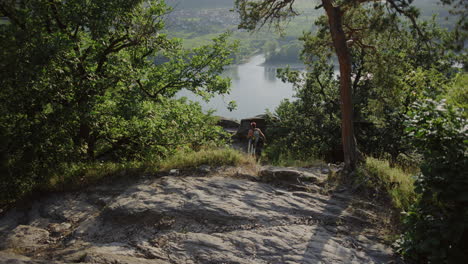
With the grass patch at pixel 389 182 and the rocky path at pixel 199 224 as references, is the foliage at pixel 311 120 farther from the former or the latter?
the rocky path at pixel 199 224

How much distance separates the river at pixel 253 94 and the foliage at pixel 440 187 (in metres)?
71.3

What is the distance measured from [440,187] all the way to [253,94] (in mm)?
113688

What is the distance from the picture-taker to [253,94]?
118750 millimetres

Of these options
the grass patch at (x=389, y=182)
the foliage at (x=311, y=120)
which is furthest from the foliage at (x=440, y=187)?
the foliage at (x=311, y=120)

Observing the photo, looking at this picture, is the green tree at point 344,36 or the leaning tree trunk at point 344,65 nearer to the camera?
the green tree at point 344,36

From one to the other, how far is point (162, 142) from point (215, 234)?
526 centimetres

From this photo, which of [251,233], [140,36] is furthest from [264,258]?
[140,36]

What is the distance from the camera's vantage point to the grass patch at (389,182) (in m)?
8.62

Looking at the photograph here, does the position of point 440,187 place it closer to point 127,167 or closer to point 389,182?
point 389,182

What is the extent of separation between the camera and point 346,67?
1107 centimetres

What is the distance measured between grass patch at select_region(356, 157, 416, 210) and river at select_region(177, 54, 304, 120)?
221 feet

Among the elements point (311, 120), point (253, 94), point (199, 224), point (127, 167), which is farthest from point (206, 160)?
point (253, 94)

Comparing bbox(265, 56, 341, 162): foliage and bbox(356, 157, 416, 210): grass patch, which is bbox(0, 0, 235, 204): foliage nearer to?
bbox(356, 157, 416, 210): grass patch

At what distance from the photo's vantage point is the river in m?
99.1
